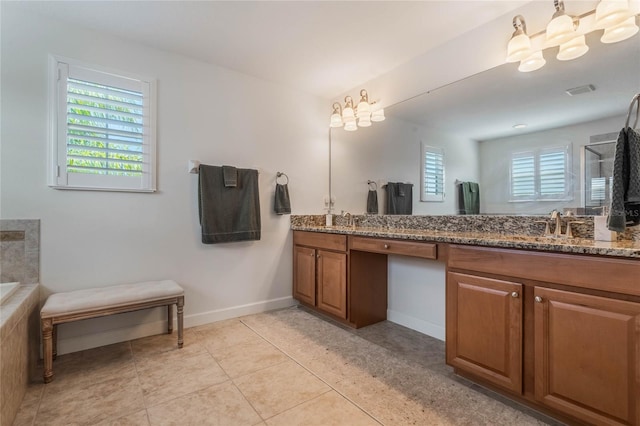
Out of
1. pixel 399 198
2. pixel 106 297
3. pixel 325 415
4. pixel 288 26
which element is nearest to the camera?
pixel 325 415

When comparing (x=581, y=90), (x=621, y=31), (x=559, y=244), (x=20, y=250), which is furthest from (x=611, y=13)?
(x=20, y=250)

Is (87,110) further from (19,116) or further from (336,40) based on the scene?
(336,40)

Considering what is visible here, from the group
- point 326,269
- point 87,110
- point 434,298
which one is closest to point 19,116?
point 87,110

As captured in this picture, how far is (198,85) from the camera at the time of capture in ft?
8.77

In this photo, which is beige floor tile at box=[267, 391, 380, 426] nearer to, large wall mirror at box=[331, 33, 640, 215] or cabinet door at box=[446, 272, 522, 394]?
cabinet door at box=[446, 272, 522, 394]

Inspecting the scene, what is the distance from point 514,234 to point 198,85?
110 inches

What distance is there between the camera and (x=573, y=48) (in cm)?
168

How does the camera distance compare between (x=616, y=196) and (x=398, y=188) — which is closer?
(x=616, y=196)

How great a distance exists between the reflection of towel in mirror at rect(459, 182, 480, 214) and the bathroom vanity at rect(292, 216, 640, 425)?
568mm

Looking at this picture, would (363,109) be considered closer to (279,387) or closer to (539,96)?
(539,96)

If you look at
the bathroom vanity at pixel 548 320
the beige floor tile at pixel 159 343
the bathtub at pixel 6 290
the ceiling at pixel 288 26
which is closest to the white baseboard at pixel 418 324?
the bathroom vanity at pixel 548 320

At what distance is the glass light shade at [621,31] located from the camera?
150 cm

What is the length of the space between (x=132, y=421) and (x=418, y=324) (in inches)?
81.5

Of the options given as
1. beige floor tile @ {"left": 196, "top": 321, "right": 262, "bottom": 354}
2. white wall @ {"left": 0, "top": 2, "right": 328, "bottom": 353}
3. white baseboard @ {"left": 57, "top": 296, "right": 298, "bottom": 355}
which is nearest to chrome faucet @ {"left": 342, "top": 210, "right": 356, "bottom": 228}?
white wall @ {"left": 0, "top": 2, "right": 328, "bottom": 353}
